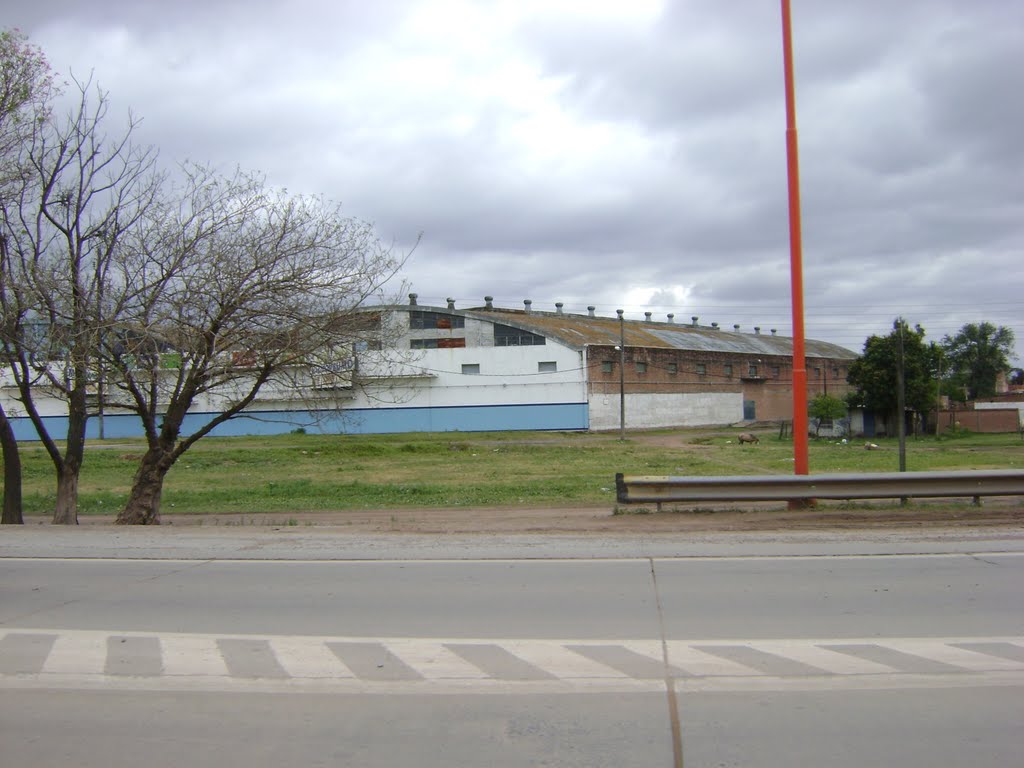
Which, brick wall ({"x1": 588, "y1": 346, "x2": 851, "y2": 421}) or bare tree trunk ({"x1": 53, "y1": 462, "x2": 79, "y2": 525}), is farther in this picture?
brick wall ({"x1": 588, "y1": 346, "x2": 851, "y2": 421})

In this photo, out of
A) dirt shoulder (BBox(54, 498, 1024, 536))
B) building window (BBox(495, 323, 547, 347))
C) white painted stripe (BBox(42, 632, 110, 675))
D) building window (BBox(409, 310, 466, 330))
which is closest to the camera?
white painted stripe (BBox(42, 632, 110, 675))

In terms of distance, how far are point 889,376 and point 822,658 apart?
4977 cm

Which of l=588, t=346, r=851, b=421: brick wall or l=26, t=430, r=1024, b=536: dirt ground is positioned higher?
l=588, t=346, r=851, b=421: brick wall

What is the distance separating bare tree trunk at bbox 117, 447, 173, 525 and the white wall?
44.1 m

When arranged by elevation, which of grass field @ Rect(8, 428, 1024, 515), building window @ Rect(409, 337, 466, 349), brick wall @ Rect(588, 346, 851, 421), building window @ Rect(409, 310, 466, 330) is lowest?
grass field @ Rect(8, 428, 1024, 515)

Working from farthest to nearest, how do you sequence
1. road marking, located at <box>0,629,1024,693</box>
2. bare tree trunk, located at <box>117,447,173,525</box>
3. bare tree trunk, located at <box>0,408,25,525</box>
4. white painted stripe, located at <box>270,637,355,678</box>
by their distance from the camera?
bare tree trunk, located at <box>0,408,25,525</box> < bare tree trunk, located at <box>117,447,173,525</box> < white painted stripe, located at <box>270,637,355,678</box> < road marking, located at <box>0,629,1024,693</box>

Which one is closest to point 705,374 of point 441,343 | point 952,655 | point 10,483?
point 441,343

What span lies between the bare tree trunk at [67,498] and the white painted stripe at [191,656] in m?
11.6

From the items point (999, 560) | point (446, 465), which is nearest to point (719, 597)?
A: point (999, 560)

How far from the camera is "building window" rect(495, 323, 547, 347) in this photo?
60688 mm

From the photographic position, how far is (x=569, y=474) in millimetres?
28984

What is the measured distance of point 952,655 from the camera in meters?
6.69

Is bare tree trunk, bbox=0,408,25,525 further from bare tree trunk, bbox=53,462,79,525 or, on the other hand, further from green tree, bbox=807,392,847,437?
green tree, bbox=807,392,847,437

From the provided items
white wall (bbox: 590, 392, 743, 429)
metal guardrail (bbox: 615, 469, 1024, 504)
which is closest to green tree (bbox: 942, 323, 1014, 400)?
white wall (bbox: 590, 392, 743, 429)
